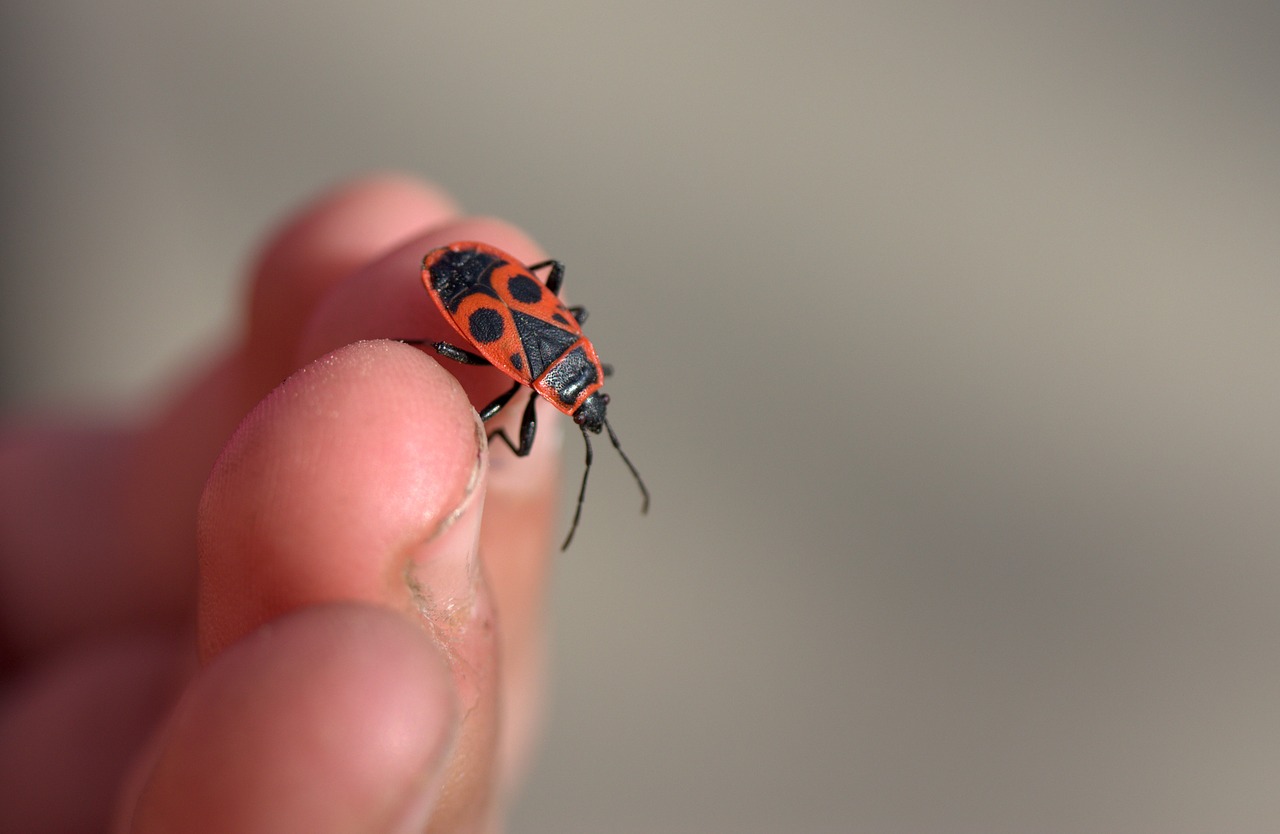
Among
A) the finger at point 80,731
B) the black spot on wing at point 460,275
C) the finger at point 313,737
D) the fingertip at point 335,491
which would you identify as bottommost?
the finger at point 80,731

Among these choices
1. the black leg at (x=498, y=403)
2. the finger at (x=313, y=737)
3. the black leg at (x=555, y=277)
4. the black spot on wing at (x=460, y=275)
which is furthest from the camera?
Result: the black leg at (x=555, y=277)

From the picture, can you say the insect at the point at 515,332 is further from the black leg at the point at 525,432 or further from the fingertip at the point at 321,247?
the fingertip at the point at 321,247

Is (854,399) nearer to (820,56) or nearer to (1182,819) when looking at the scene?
(820,56)

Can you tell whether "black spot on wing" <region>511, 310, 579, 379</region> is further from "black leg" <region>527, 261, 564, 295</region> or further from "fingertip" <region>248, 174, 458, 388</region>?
"fingertip" <region>248, 174, 458, 388</region>

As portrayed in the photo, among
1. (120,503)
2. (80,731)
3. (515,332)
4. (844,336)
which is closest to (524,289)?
(515,332)

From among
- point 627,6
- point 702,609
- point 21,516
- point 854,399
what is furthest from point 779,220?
point 21,516

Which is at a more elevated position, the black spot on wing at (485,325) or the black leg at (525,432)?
the black spot on wing at (485,325)

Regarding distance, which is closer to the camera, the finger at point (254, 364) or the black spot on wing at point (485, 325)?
the black spot on wing at point (485, 325)

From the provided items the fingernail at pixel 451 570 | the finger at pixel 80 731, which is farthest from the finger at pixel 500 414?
the finger at pixel 80 731
